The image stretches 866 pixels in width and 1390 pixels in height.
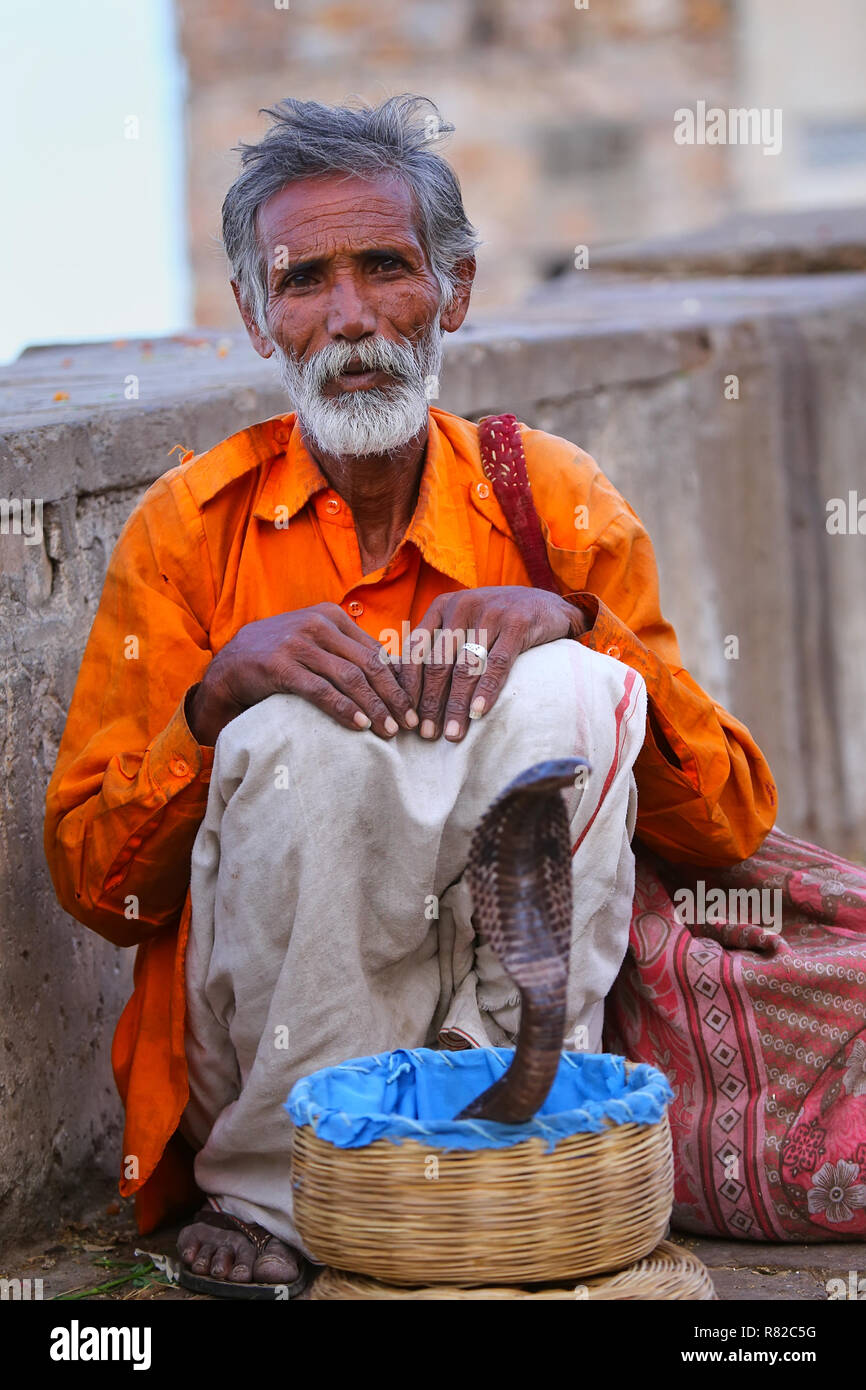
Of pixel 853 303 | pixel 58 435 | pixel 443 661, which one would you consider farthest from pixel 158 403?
pixel 853 303

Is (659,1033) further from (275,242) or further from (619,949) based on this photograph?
(275,242)

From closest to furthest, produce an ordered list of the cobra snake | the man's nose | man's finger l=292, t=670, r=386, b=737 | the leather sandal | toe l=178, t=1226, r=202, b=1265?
the cobra snake < man's finger l=292, t=670, r=386, b=737 < the leather sandal < toe l=178, t=1226, r=202, b=1265 < the man's nose

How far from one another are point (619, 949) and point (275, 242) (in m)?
1.24

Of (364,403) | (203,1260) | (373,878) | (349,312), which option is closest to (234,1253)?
(203,1260)

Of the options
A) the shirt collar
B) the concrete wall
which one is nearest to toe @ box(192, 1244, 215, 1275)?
the concrete wall

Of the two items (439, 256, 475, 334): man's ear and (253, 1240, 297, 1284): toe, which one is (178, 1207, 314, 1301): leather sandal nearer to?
(253, 1240, 297, 1284): toe

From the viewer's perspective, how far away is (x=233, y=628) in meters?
3.02

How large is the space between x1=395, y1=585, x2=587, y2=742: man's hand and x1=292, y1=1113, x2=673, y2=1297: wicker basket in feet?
2.04

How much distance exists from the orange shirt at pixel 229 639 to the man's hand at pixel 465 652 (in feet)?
0.51

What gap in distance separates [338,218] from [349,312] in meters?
0.15

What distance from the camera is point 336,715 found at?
8.51 ft

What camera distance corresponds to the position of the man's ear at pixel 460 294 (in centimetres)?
319

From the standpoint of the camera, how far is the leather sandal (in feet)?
8.95

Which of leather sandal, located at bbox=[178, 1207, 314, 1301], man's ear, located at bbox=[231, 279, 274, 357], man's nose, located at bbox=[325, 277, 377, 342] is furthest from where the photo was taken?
man's ear, located at bbox=[231, 279, 274, 357]
